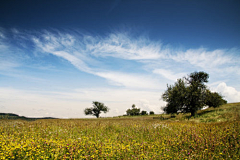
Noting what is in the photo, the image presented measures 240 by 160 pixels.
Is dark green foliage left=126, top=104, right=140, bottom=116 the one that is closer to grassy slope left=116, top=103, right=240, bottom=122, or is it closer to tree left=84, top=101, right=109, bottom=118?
tree left=84, top=101, right=109, bottom=118

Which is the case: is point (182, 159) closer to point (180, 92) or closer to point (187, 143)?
point (187, 143)

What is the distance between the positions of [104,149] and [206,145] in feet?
14.4

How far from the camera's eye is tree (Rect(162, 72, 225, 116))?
26938mm

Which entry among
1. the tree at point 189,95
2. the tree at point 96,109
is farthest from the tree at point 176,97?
the tree at point 96,109

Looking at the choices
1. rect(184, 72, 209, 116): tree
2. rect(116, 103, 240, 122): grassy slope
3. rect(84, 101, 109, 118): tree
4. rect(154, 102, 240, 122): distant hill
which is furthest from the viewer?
rect(84, 101, 109, 118): tree

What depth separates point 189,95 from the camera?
1072 inches

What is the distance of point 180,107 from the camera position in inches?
1112

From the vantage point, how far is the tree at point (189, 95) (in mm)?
26938

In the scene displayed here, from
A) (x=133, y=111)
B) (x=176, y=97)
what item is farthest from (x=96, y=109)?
(x=176, y=97)

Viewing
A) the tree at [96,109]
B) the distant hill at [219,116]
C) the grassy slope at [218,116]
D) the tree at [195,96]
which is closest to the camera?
the distant hill at [219,116]

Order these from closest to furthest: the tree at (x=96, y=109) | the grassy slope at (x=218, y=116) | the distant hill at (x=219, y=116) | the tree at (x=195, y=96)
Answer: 1. the distant hill at (x=219, y=116)
2. the grassy slope at (x=218, y=116)
3. the tree at (x=195, y=96)
4. the tree at (x=96, y=109)

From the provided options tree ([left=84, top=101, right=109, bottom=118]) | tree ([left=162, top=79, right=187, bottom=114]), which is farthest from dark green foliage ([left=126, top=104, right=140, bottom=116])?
tree ([left=162, top=79, right=187, bottom=114])

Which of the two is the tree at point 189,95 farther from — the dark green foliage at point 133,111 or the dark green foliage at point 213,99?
the dark green foliage at point 133,111

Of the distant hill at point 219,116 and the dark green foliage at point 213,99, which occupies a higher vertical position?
the dark green foliage at point 213,99
